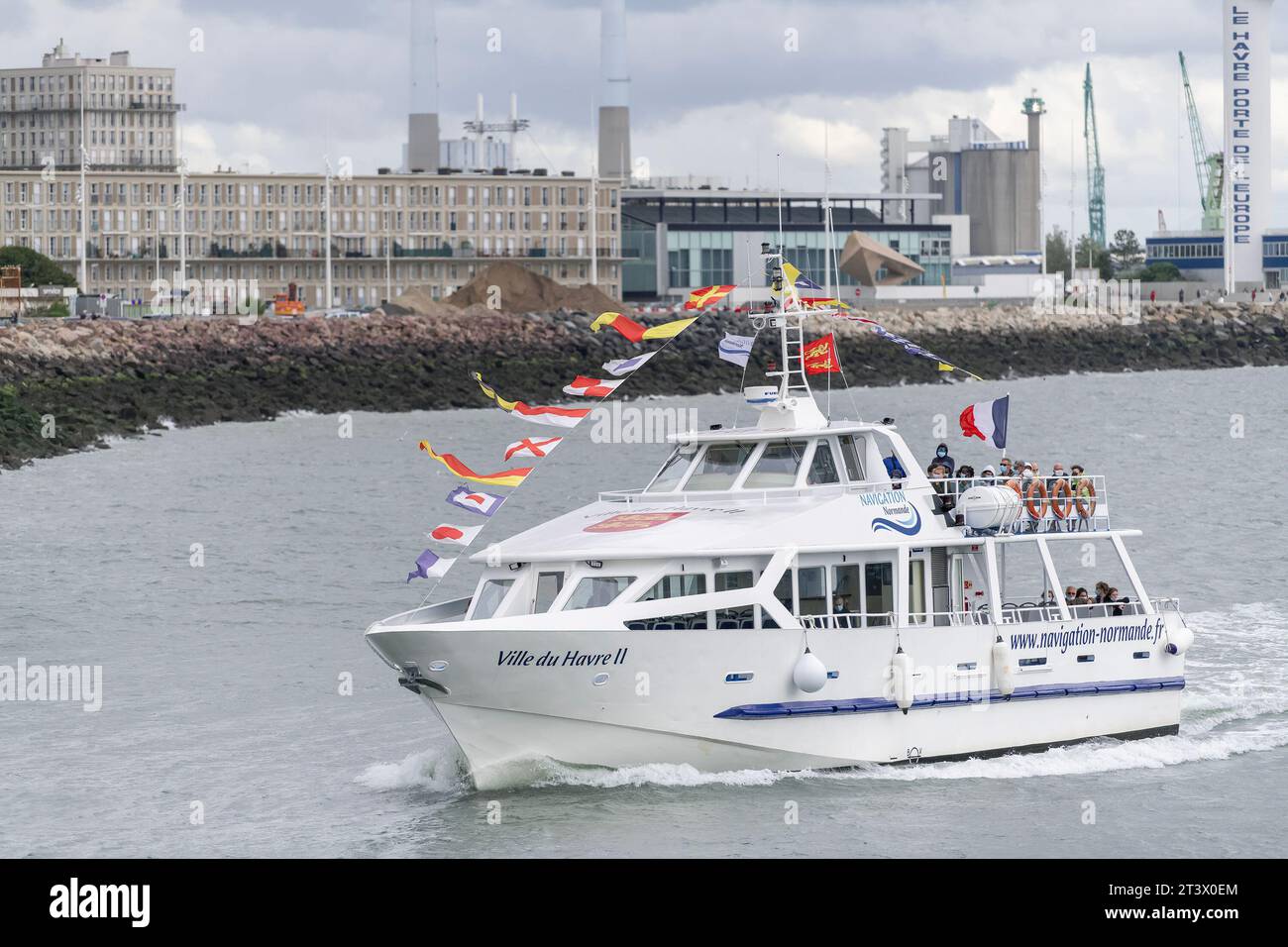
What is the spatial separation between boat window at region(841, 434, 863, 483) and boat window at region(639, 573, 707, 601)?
3309 millimetres

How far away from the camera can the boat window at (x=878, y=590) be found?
80.3 feet

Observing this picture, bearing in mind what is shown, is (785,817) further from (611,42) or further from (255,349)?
(611,42)

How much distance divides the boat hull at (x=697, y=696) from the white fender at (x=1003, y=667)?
73 mm

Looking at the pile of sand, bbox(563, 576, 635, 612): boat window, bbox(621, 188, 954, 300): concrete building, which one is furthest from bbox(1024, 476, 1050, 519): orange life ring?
bbox(621, 188, 954, 300): concrete building

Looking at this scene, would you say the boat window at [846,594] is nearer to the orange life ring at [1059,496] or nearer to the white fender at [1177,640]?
the orange life ring at [1059,496]

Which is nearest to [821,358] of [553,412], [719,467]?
[719,467]

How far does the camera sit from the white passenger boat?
2283 centimetres

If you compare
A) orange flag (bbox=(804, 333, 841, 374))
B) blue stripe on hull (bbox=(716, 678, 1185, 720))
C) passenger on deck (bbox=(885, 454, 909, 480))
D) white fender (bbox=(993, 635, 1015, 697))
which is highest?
orange flag (bbox=(804, 333, 841, 374))

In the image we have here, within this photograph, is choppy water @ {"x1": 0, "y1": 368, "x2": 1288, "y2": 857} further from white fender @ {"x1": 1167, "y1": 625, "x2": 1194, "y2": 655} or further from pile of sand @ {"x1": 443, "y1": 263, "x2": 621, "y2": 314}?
pile of sand @ {"x1": 443, "y1": 263, "x2": 621, "y2": 314}

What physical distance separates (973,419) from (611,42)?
433ft

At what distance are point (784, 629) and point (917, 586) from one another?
8.47 ft
